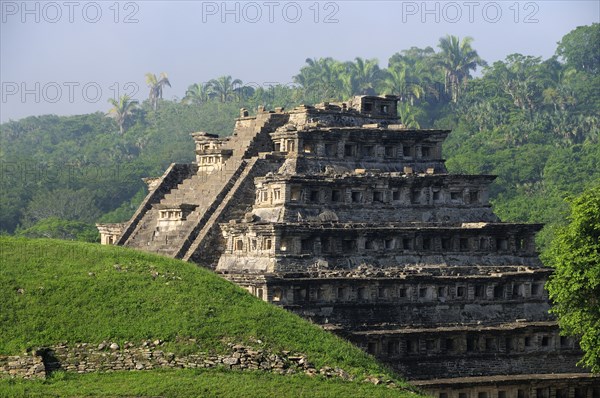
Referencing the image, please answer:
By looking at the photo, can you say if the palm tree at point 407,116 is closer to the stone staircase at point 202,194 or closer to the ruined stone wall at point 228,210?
the stone staircase at point 202,194

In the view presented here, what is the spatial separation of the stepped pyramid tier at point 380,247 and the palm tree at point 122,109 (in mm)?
103726

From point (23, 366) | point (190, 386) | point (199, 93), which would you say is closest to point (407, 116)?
point (199, 93)

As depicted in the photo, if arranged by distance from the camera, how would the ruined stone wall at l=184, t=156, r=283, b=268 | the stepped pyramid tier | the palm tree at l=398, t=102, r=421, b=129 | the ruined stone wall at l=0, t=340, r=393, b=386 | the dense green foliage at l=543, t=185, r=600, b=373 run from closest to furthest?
the ruined stone wall at l=0, t=340, r=393, b=386
the dense green foliage at l=543, t=185, r=600, b=373
the stepped pyramid tier
the ruined stone wall at l=184, t=156, r=283, b=268
the palm tree at l=398, t=102, r=421, b=129

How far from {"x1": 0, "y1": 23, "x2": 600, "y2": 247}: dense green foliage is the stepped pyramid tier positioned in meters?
31.2

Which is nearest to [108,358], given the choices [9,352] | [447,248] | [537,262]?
[9,352]

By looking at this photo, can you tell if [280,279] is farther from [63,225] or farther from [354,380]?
[63,225]

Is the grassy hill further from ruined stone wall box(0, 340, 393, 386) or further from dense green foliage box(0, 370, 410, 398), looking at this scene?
ruined stone wall box(0, 340, 393, 386)

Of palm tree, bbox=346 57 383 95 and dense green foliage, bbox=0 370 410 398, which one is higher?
palm tree, bbox=346 57 383 95

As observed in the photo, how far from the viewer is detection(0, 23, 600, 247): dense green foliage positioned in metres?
128

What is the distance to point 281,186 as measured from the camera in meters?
72.7

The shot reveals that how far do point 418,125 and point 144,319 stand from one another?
84890mm

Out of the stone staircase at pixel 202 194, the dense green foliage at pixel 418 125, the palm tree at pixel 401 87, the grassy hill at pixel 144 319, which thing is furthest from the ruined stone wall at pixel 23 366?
the palm tree at pixel 401 87

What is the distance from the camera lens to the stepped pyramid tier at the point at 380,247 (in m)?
70.8

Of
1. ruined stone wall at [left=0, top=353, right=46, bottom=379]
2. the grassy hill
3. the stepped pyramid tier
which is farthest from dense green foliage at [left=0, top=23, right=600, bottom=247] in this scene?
ruined stone wall at [left=0, top=353, right=46, bottom=379]
